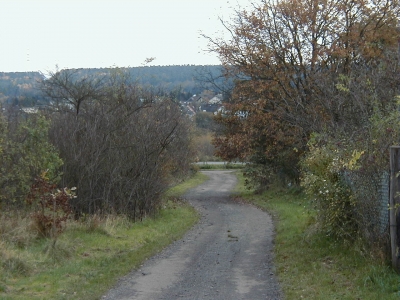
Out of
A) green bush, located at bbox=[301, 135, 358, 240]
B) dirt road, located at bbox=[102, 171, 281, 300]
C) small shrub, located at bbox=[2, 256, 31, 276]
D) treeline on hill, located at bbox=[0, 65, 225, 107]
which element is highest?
treeline on hill, located at bbox=[0, 65, 225, 107]

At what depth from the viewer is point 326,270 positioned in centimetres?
1046

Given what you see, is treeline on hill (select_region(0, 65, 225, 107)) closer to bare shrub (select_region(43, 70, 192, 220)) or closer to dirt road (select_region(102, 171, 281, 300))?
bare shrub (select_region(43, 70, 192, 220))

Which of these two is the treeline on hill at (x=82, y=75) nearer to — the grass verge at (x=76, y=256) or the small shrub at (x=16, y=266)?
the grass verge at (x=76, y=256)

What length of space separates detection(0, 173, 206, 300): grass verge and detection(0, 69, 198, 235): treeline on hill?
752mm

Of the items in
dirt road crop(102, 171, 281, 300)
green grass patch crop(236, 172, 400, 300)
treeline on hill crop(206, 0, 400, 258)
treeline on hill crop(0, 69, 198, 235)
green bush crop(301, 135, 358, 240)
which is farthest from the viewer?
treeline on hill crop(206, 0, 400, 258)

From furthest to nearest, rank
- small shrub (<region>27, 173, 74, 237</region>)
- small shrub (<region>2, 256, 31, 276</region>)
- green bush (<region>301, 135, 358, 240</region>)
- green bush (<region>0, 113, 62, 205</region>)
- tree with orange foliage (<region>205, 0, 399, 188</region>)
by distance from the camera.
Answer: tree with orange foliage (<region>205, 0, 399, 188</region>), green bush (<region>0, 113, 62, 205</region>), small shrub (<region>27, 173, 74, 237</region>), green bush (<region>301, 135, 358, 240</region>), small shrub (<region>2, 256, 31, 276</region>)

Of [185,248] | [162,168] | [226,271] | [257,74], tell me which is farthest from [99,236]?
[257,74]

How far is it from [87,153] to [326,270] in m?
9.98

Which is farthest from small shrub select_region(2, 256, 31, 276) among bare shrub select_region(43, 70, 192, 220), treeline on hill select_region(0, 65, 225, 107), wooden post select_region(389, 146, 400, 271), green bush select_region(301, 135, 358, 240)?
treeline on hill select_region(0, 65, 225, 107)

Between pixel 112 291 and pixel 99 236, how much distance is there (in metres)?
5.62

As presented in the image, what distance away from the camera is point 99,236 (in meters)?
15.0

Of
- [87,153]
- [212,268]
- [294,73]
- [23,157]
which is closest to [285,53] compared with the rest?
[294,73]

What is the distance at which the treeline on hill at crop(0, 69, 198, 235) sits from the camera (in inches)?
583

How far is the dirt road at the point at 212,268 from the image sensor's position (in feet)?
31.0
